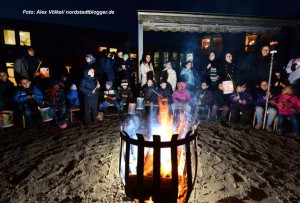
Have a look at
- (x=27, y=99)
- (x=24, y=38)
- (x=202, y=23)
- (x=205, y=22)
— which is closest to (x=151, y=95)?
(x=27, y=99)

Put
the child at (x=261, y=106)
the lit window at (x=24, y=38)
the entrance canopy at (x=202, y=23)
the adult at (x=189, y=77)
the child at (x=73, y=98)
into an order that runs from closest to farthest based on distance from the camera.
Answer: the child at (x=261, y=106) < the child at (x=73, y=98) < the adult at (x=189, y=77) < the entrance canopy at (x=202, y=23) < the lit window at (x=24, y=38)

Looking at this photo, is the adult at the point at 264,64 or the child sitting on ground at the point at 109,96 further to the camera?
the child sitting on ground at the point at 109,96

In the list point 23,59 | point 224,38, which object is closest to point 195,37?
point 224,38

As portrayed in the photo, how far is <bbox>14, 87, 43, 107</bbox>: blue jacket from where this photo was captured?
6.50m

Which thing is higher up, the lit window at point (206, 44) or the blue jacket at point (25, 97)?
the lit window at point (206, 44)

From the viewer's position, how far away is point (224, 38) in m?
15.7

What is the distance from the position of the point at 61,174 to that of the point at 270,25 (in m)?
12.4

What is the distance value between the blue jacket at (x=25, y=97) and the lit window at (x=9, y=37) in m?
12.2

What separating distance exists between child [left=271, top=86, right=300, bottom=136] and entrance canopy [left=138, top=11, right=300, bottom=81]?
571 centimetres

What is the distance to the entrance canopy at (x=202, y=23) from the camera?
942cm

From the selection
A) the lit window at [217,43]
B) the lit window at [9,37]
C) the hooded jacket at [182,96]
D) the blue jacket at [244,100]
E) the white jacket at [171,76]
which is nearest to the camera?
the blue jacket at [244,100]

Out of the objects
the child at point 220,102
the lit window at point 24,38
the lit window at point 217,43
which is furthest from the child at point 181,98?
the lit window at point 24,38

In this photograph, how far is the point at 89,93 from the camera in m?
6.79

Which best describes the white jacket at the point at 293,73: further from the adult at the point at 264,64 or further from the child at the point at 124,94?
the child at the point at 124,94
